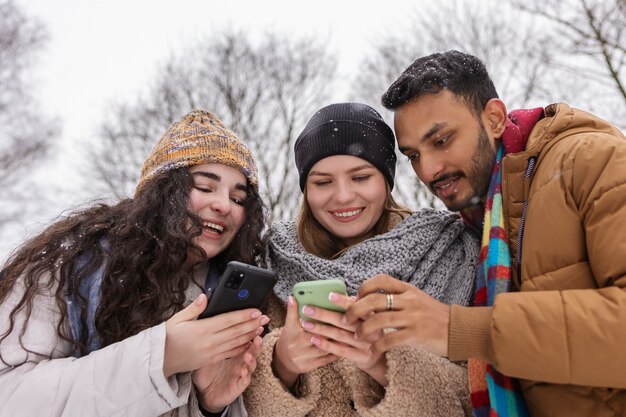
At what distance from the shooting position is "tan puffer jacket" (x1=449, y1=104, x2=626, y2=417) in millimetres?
1704

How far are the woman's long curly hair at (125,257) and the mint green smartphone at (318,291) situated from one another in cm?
82

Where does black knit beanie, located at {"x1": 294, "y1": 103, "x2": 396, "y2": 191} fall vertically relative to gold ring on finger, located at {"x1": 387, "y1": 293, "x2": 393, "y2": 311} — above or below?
above

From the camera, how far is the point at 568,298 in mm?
1755

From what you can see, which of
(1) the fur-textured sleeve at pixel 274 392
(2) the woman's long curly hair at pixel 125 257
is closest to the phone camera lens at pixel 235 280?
(1) the fur-textured sleeve at pixel 274 392

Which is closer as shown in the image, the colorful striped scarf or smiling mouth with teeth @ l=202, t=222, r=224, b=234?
the colorful striped scarf

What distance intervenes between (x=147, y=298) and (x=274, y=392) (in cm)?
76

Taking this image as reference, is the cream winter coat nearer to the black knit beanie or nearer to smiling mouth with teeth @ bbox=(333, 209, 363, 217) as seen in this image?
smiling mouth with teeth @ bbox=(333, 209, 363, 217)

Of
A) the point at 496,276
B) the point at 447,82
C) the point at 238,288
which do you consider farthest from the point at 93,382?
the point at 447,82

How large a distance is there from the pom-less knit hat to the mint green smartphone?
115cm

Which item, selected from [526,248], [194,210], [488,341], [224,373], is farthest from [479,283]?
[194,210]

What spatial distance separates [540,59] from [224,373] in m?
10.6

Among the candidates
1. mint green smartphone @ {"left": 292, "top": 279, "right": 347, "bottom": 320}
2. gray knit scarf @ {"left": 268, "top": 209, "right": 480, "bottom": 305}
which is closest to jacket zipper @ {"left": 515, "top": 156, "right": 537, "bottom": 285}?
gray knit scarf @ {"left": 268, "top": 209, "right": 480, "bottom": 305}

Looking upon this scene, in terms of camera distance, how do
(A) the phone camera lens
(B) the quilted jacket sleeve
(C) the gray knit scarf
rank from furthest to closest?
(C) the gray knit scarf < (A) the phone camera lens < (B) the quilted jacket sleeve

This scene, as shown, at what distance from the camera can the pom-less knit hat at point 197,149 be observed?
2805 millimetres
